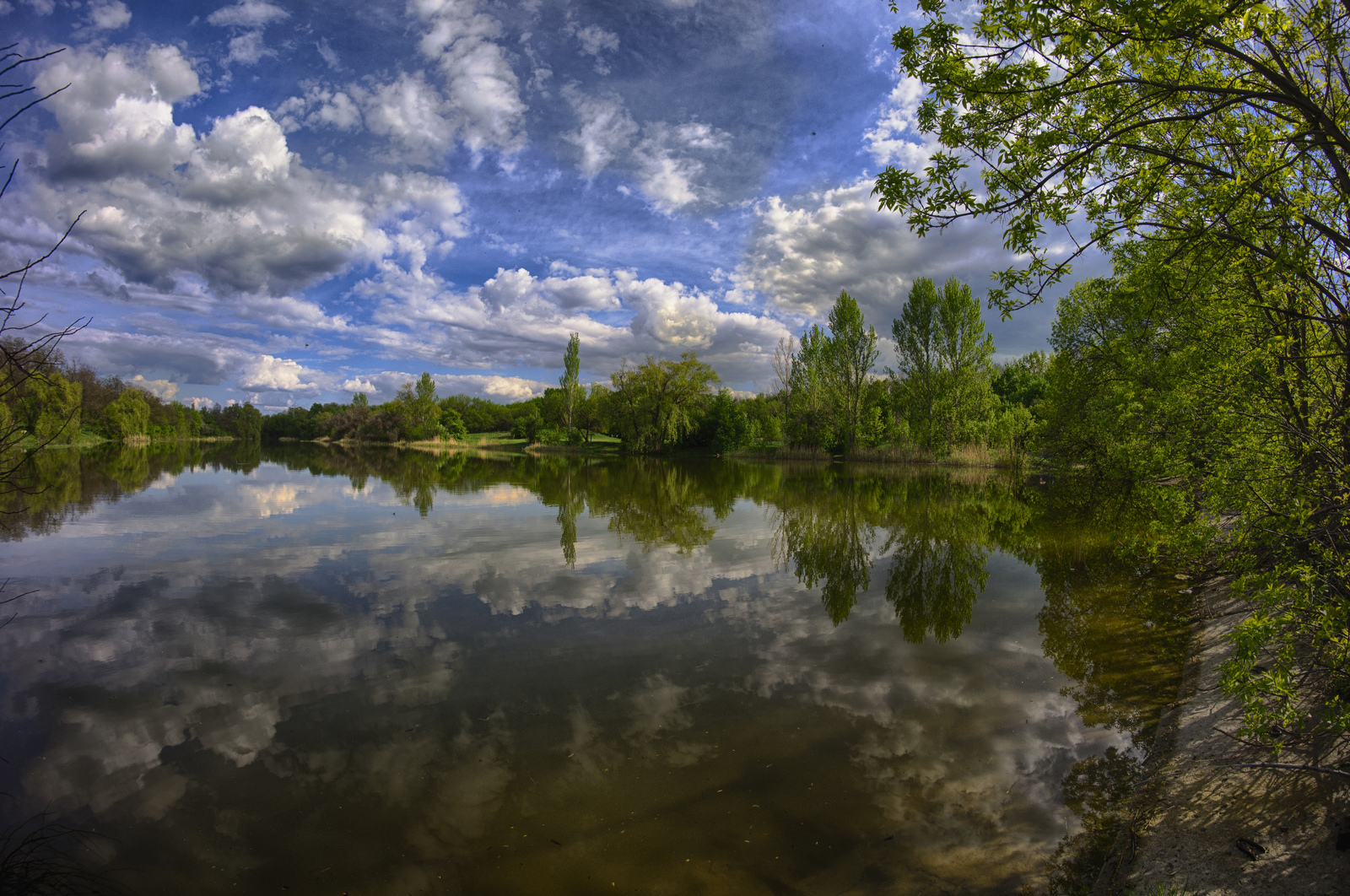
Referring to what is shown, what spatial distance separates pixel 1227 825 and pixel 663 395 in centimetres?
4960

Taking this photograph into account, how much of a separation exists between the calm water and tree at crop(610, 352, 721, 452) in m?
40.8

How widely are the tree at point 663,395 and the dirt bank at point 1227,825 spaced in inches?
1871

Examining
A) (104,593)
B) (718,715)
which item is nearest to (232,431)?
(104,593)

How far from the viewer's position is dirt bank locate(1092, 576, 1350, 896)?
2.97 metres

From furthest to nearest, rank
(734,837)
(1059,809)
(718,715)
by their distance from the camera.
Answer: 1. (718,715)
2. (1059,809)
3. (734,837)

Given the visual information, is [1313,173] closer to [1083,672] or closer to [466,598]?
[1083,672]

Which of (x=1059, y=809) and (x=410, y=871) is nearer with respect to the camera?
(x=410, y=871)

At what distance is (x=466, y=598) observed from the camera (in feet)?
25.8

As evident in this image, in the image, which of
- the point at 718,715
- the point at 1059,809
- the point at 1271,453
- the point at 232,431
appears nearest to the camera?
the point at 1059,809

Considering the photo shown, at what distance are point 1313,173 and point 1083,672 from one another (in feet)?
15.6

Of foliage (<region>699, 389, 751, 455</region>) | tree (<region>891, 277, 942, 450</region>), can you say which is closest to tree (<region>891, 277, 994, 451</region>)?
tree (<region>891, 277, 942, 450</region>)

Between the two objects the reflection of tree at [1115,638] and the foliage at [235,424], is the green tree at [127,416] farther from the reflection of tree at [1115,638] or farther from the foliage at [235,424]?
the reflection of tree at [1115,638]

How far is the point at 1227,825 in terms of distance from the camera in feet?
11.1

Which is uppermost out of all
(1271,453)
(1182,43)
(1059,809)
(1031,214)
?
(1182,43)
